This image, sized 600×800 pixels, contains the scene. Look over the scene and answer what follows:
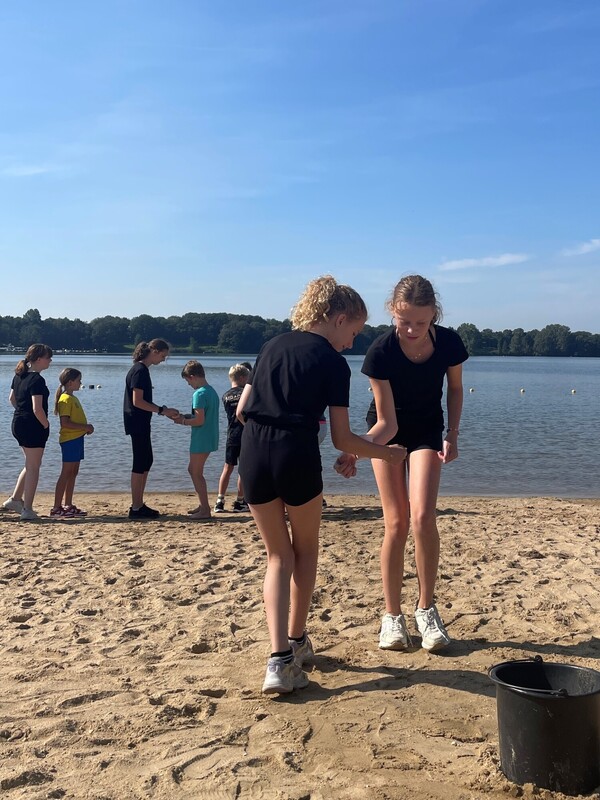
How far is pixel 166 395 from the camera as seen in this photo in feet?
133

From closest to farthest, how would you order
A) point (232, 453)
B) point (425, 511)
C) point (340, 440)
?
point (340, 440) < point (425, 511) < point (232, 453)

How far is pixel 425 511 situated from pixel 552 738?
1552 mm

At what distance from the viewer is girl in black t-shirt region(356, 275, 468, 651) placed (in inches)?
162

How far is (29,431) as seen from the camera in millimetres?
8672

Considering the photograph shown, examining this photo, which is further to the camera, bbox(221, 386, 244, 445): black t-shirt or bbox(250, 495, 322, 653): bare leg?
bbox(221, 386, 244, 445): black t-shirt

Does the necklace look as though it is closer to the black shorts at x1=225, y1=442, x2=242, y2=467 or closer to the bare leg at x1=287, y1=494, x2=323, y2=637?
the bare leg at x1=287, y1=494, x2=323, y2=637

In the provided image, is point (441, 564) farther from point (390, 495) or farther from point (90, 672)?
point (90, 672)

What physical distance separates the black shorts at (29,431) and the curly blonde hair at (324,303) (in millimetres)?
5803

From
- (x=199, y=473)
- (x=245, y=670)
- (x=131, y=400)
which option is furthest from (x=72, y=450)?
(x=245, y=670)

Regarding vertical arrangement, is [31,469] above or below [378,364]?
below

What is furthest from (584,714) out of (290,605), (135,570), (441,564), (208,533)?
(208,533)

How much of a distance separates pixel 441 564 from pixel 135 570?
249 centimetres

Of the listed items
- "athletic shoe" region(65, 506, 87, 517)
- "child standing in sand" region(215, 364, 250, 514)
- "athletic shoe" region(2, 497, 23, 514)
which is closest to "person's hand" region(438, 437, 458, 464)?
"child standing in sand" region(215, 364, 250, 514)

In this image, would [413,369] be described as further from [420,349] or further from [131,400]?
[131,400]
